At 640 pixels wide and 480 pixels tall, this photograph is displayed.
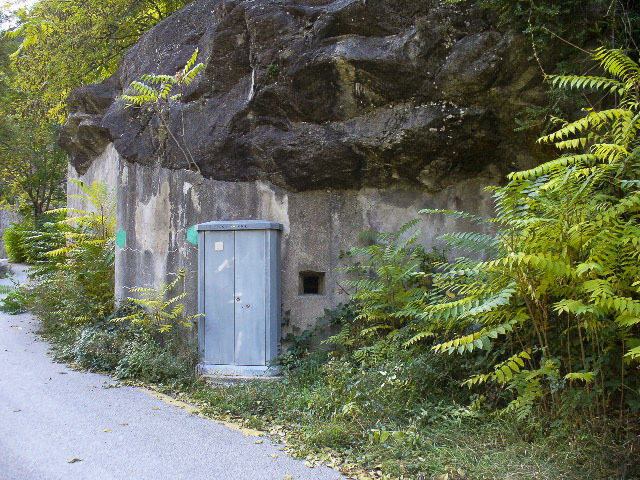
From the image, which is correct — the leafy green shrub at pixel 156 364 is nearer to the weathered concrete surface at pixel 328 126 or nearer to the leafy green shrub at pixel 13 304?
the weathered concrete surface at pixel 328 126

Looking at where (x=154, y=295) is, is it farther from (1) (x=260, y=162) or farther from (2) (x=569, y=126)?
(2) (x=569, y=126)

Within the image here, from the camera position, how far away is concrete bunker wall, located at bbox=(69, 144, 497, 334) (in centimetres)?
803

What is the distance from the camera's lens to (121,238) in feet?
33.4

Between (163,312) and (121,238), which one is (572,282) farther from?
(121,238)

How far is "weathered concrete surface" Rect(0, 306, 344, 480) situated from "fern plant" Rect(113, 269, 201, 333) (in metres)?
1.32

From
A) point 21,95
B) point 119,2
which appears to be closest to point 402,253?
point 119,2

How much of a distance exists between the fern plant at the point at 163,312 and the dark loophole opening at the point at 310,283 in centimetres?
165

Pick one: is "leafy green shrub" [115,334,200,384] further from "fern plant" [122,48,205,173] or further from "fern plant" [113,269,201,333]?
"fern plant" [122,48,205,173]

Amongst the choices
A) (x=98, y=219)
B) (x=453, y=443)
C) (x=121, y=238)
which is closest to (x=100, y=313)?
(x=121, y=238)

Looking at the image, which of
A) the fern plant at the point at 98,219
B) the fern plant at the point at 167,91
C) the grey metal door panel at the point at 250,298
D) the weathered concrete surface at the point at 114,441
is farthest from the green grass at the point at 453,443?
the fern plant at the point at 98,219

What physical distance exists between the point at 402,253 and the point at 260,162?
264 cm

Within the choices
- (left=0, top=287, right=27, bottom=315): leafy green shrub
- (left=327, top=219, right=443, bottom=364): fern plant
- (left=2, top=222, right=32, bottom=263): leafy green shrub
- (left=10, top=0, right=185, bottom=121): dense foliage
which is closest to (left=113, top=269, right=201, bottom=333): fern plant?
(left=327, top=219, right=443, bottom=364): fern plant

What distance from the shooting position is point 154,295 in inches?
364

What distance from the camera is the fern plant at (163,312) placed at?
8.59 meters
